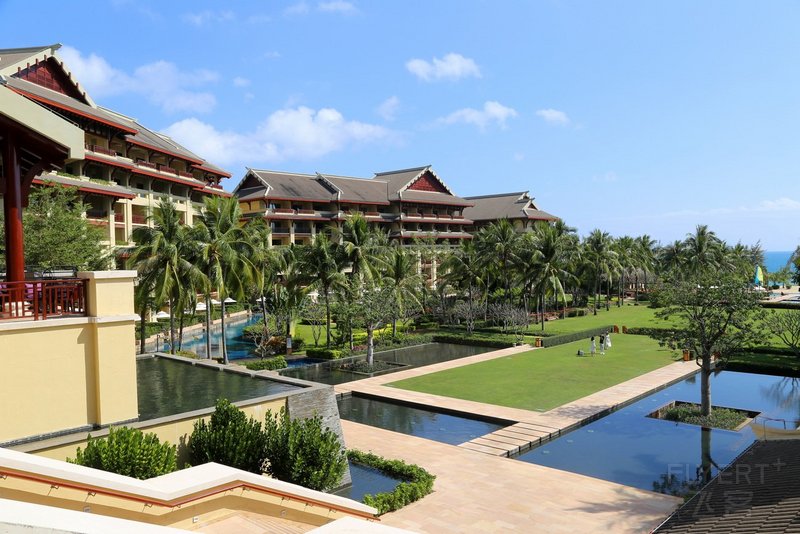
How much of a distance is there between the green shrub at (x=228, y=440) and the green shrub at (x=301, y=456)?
0.28m

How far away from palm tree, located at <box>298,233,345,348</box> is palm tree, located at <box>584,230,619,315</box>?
3463 centimetres

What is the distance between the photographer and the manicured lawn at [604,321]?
46.4 metres

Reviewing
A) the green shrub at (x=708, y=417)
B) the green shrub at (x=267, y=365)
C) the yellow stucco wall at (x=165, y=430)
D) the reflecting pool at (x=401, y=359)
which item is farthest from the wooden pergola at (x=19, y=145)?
the green shrub at (x=708, y=417)

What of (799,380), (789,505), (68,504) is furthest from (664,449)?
(68,504)

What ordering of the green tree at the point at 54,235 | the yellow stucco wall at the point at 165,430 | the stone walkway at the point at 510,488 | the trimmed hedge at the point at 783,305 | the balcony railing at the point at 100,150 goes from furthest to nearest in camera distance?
the trimmed hedge at the point at 783,305 → the balcony railing at the point at 100,150 → the green tree at the point at 54,235 → the stone walkway at the point at 510,488 → the yellow stucco wall at the point at 165,430

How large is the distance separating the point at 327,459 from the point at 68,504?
6.82 meters

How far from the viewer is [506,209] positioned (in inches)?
3322

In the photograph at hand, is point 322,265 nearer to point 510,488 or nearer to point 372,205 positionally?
point 510,488

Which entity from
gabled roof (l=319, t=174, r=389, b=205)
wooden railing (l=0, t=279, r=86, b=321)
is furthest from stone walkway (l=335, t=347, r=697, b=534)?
A: gabled roof (l=319, t=174, r=389, b=205)

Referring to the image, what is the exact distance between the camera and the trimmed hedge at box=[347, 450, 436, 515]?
1368 centimetres

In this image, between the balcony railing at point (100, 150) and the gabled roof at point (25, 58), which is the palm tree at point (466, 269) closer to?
the balcony railing at point (100, 150)

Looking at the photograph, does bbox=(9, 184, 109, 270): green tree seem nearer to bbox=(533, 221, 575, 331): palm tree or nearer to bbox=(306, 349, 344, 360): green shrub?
bbox=(306, 349, 344, 360): green shrub

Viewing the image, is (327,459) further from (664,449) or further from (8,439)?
(664,449)

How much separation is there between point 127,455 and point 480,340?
30.8 meters
